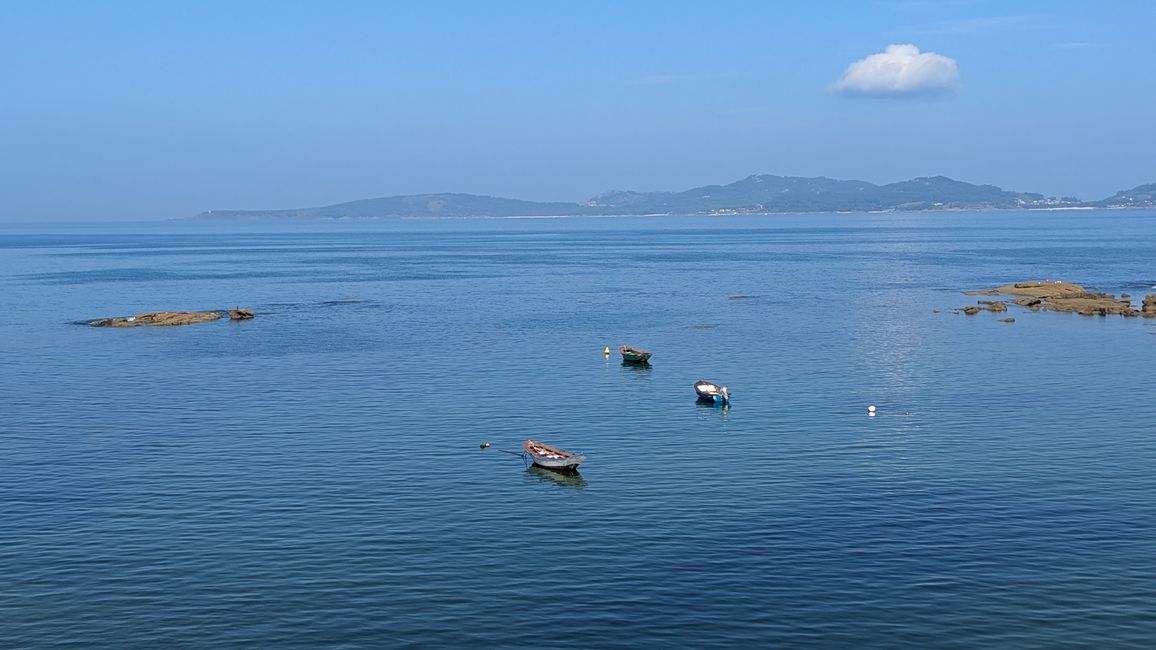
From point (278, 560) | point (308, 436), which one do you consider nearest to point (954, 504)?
point (278, 560)

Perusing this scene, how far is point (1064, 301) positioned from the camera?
147125 millimetres

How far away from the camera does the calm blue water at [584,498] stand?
146 feet

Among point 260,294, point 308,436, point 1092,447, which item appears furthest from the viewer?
point 260,294

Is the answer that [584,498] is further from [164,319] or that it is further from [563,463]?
[164,319]

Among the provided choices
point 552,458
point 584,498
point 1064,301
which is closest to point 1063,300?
point 1064,301

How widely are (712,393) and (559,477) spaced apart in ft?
78.3

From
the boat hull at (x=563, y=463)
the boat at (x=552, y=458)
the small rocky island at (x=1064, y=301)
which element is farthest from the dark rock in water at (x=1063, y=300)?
the boat hull at (x=563, y=463)

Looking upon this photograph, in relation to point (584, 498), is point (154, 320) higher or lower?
higher

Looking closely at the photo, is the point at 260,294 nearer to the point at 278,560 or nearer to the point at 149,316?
the point at 149,316

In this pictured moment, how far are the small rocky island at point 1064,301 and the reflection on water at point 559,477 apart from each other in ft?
299

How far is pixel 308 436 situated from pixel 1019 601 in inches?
1869

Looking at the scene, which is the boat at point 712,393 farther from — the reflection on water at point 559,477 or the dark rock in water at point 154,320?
the dark rock in water at point 154,320

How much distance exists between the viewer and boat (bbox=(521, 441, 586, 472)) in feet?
216

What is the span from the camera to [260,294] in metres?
→ 193
